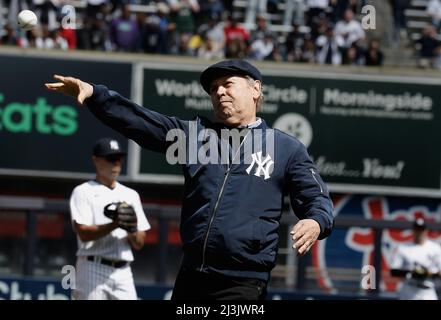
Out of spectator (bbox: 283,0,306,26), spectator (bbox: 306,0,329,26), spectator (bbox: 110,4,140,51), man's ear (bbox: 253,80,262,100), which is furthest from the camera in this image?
spectator (bbox: 283,0,306,26)

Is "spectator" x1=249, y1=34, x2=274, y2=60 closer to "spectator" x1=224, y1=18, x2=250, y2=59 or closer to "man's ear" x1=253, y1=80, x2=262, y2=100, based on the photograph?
"spectator" x1=224, y1=18, x2=250, y2=59

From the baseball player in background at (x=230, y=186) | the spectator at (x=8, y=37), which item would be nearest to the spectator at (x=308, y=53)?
the spectator at (x=8, y=37)

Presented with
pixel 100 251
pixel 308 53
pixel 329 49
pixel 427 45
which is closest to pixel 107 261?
pixel 100 251

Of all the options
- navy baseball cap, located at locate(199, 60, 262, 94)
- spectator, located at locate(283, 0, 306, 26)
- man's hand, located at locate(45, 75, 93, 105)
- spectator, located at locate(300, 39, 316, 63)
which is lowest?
spectator, located at locate(300, 39, 316, 63)

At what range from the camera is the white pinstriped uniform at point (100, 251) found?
29.3 feet

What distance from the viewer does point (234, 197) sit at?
558 centimetres

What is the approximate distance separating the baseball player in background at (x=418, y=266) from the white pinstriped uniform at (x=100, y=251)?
364 cm

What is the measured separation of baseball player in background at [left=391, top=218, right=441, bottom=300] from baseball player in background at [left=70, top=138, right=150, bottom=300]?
3637mm

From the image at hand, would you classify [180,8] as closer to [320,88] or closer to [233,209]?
[320,88]

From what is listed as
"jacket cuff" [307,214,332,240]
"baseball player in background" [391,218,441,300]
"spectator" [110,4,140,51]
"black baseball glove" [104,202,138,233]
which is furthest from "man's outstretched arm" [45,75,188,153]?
"spectator" [110,4,140,51]

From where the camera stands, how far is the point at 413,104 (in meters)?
18.3

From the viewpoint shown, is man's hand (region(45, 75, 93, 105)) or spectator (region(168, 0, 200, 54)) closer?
man's hand (region(45, 75, 93, 105))

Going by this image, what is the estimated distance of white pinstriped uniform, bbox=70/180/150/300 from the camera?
895cm

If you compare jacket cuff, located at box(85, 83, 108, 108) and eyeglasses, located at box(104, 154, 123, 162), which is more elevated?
jacket cuff, located at box(85, 83, 108, 108)
